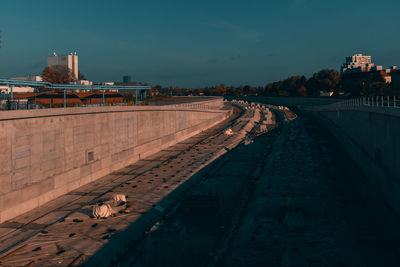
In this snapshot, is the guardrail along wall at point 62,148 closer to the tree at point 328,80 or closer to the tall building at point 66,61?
the tall building at point 66,61

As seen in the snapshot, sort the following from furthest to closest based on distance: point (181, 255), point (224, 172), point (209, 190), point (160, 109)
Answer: point (160, 109) < point (224, 172) < point (209, 190) < point (181, 255)

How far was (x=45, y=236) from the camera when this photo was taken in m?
19.0

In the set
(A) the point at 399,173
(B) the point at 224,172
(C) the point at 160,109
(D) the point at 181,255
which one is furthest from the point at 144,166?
(A) the point at 399,173

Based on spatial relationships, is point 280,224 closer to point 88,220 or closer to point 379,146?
point 88,220

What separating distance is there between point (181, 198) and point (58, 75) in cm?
6828

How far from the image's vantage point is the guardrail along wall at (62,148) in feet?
71.4

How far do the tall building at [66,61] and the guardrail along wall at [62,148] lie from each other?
61.7 metres

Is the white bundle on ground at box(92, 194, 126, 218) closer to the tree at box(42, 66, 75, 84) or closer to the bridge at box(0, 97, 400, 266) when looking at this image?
the bridge at box(0, 97, 400, 266)

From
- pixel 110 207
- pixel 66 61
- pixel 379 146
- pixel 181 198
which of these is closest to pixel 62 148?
pixel 110 207

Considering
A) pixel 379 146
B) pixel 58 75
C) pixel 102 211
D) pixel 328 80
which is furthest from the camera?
pixel 328 80

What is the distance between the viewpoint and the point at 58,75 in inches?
3297

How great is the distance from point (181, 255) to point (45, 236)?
789cm

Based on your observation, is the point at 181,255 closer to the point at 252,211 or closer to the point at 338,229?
the point at 252,211

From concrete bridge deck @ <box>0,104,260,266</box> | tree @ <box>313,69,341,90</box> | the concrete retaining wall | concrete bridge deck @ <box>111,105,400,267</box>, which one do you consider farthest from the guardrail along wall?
tree @ <box>313,69,341,90</box>
